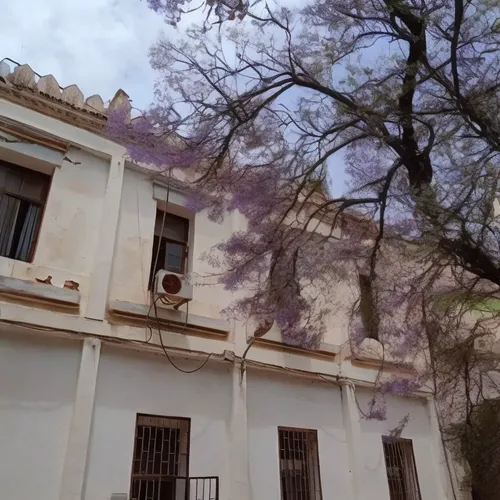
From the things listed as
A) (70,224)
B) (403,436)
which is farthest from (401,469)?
(70,224)

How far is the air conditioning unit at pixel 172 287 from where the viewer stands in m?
6.54

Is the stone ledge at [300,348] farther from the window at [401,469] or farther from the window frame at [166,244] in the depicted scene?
the window at [401,469]

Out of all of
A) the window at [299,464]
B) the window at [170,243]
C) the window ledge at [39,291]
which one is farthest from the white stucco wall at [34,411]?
the window at [299,464]

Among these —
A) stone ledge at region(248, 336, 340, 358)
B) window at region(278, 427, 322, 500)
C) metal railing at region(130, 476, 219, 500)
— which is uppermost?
stone ledge at region(248, 336, 340, 358)

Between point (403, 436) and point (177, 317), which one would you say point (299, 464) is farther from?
point (177, 317)

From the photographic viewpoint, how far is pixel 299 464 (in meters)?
7.17

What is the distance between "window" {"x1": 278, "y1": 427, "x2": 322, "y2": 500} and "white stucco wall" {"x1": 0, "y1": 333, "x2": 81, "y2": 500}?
3.15 meters

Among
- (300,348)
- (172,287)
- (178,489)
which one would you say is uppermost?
(172,287)

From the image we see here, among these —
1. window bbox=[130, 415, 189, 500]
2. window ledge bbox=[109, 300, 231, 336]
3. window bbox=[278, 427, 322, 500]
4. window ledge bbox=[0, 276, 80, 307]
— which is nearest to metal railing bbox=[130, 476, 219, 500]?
window bbox=[130, 415, 189, 500]

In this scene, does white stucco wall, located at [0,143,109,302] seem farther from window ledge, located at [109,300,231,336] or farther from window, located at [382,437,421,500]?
window, located at [382,437,421,500]

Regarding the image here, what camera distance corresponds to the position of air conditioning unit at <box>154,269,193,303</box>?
6535 millimetres

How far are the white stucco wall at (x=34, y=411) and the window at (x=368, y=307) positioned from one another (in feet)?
13.6

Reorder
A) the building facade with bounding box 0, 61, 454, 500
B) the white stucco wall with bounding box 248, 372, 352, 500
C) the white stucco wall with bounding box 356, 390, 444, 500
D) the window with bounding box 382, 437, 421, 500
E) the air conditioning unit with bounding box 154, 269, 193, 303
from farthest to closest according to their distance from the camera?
the window with bounding box 382, 437, 421, 500
the white stucco wall with bounding box 356, 390, 444, 500
the white stucco wall with bounding box 248, 372, 352, 500
the air conditioning unit with bounding box 154, 269, 193, 303
the building facade with bounding box 0, 61, 454, 500

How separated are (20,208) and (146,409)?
3138mm
